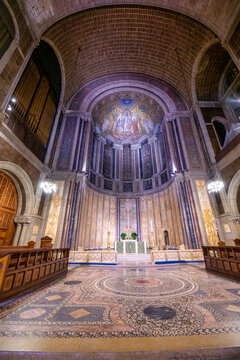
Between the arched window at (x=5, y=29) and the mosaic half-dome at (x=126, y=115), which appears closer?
the arched window at (x=5, y=29)

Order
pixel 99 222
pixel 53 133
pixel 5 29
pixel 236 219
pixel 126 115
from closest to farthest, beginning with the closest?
pixel 5 29, pixel 236 219, pixel 53 133, pixel 99 222, pixel 126 115

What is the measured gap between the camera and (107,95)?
16.7m

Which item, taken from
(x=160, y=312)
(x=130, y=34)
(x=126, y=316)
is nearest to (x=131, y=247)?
(x=160, y=312)

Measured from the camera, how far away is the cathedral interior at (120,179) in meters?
2.10

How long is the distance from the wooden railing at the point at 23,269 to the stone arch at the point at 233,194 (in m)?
10.5

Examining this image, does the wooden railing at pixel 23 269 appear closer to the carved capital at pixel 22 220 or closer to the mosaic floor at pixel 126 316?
the mosaic floor at pixel 126 316

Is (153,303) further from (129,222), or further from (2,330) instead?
(129,222)

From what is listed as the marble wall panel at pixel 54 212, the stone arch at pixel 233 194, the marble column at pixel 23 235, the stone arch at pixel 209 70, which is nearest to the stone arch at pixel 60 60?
the marble wall panel at pixel 54 212

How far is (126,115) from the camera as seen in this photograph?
66.0 feet

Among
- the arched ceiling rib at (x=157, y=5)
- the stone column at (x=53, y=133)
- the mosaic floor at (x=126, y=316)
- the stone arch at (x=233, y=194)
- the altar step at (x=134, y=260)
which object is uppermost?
the arched ceiling rib at (x=157, y=5)

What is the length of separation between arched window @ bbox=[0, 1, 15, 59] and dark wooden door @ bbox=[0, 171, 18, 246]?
5971 mm

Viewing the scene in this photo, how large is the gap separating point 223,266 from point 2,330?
250 inches

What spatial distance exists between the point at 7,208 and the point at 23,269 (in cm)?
605

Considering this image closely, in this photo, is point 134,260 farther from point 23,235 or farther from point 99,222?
point 23,235
